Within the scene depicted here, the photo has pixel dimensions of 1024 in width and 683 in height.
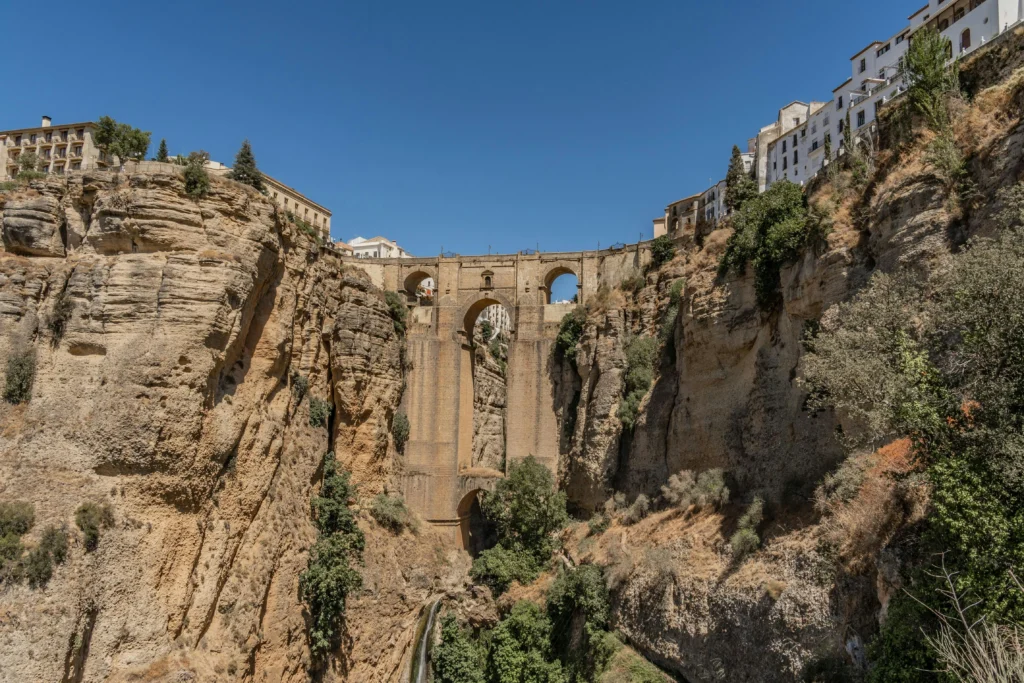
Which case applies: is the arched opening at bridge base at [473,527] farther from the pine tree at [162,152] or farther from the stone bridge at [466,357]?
the pine tree at [162,152]

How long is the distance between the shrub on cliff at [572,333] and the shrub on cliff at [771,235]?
8.79 meters

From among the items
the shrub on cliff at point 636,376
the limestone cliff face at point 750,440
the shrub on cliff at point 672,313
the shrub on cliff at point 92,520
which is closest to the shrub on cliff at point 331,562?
the shrub on cliff at point 92,520

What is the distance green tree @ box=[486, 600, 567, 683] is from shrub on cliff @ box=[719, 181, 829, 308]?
11.4 meters

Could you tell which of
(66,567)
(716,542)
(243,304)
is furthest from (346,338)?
(716,542)

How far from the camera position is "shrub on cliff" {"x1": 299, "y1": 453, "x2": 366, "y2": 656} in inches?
930

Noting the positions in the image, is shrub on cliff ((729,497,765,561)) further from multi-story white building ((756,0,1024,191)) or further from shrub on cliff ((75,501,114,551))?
multi-story white building ((756,0,1024,191))

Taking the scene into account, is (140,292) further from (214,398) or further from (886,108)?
(886,108)

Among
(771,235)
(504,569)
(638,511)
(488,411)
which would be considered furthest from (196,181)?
(488,411)

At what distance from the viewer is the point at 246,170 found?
28.1m

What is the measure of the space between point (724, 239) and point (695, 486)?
787cm

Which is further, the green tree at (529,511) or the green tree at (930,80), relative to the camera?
the green tree at (529,511)

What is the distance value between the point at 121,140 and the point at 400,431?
17.5 m

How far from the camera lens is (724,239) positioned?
24.4m

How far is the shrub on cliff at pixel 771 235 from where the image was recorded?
19.4m
